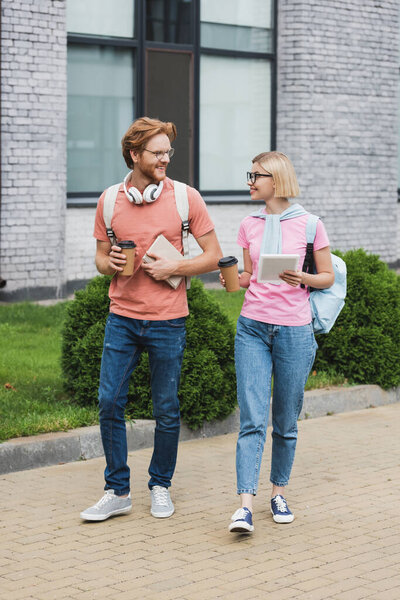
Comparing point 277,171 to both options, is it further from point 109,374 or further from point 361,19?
point 361,19

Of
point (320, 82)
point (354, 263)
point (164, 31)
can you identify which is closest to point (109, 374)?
point (354, 263)

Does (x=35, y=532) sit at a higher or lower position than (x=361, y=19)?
lower

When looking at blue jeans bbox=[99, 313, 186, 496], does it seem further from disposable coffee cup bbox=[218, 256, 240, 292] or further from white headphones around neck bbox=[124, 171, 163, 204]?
white headphones around neck bbox=[124, 171, 163, 204]

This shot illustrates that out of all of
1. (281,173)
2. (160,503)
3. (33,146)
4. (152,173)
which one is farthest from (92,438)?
(33,146)

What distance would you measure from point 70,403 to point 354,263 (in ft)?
9.33

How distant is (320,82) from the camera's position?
16.8 m

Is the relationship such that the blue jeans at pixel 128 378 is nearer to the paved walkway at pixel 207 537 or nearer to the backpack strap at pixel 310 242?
the paved walkway at pixel 207 537

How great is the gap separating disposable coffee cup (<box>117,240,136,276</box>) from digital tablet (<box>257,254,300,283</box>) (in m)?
0.62

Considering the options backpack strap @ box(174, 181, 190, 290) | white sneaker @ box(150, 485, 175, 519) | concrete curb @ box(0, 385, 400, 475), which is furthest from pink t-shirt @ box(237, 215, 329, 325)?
concrete curb @ box(0, 385, 400, 475)

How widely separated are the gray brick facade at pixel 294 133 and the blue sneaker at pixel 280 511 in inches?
322

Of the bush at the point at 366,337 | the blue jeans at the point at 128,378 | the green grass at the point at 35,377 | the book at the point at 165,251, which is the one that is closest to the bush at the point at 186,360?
the green grass at the point at 35,377

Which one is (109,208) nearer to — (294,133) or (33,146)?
(33,146)

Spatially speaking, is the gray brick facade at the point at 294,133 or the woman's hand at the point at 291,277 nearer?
the woman's hand at the point at 291,277

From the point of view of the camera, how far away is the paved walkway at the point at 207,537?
5012 mm
